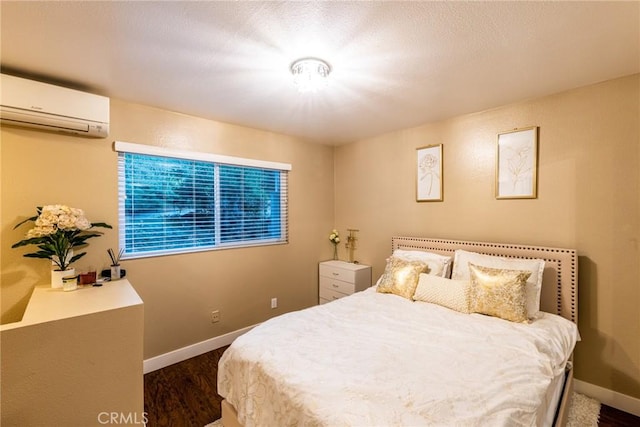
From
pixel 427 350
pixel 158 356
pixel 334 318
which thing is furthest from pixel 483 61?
pixel 158 356

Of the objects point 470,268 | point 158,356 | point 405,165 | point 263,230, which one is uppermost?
point 405,165

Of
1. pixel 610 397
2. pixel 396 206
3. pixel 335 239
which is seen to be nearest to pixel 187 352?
pixel 335 239

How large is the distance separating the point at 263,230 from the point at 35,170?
6.80 feet

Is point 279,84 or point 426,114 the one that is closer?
point 279,84

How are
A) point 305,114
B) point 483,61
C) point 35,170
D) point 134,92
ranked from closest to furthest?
1. point 483,61
2. point 35,170
3. point 134,92
4. point 305,114

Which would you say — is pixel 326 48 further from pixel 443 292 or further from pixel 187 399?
pixel 187 399

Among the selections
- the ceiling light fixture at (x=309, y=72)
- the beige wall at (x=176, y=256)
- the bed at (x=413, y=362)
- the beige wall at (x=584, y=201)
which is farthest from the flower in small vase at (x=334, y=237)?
the ceiling light fixture at (x=309, y=72)

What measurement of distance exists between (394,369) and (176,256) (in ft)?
7.44

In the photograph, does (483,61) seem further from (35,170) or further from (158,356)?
(158,356)

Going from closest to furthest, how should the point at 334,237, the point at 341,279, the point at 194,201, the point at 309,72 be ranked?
the point at 309,72 < the point at 194,201 < the point at 341,279 < the point at 334,237

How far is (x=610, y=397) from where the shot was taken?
2.12 meters

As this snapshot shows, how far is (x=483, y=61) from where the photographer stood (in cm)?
184

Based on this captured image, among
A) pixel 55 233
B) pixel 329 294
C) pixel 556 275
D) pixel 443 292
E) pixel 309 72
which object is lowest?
pixel 329 294

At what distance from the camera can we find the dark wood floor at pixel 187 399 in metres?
1.98
